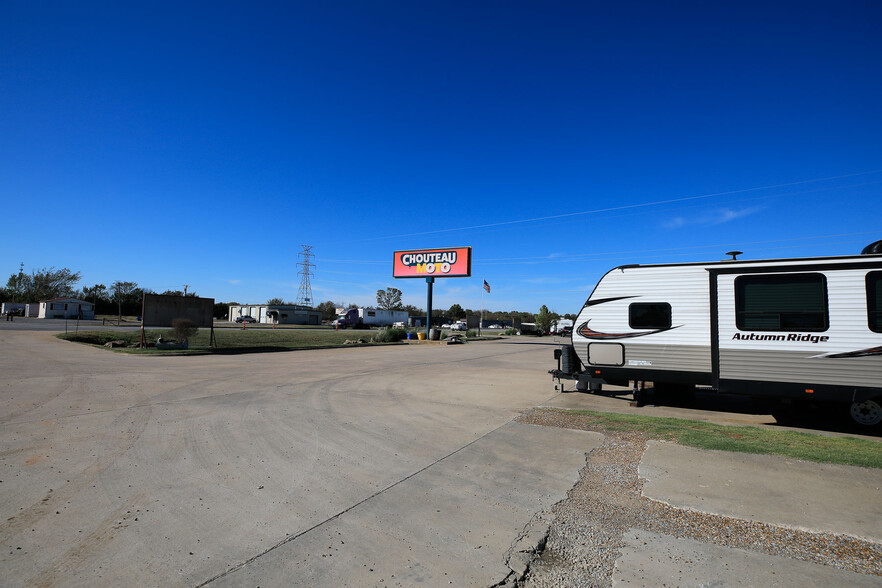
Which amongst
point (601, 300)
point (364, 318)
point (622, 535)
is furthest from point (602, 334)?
point (364, 318)

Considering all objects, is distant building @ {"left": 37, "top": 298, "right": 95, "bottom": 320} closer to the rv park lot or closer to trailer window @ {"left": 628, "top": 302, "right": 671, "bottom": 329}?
the rv park lot

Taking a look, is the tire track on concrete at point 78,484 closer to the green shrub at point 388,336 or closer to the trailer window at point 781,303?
the trailer window at point 781,303

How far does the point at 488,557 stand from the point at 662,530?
5.39 ft

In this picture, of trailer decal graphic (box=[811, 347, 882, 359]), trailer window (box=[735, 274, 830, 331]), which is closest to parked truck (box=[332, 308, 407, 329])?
trailer window (box=[735, 274, 830, 331])

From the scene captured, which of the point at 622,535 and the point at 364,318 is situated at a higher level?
the point at 364,318

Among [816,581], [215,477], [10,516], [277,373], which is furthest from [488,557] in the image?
[277,373]

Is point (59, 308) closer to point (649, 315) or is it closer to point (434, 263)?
point (434, 263)

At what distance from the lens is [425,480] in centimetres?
511

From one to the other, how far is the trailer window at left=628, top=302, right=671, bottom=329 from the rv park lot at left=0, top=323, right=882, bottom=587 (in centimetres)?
213

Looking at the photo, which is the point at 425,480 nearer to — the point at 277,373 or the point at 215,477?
the point at 215,477

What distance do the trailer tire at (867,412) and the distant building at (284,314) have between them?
233ft

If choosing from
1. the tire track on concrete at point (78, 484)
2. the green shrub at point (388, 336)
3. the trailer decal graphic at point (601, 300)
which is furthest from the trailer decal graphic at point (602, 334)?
the green shrub at point (388, 336)

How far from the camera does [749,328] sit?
8.12m

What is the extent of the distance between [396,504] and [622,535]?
2.07 meters
